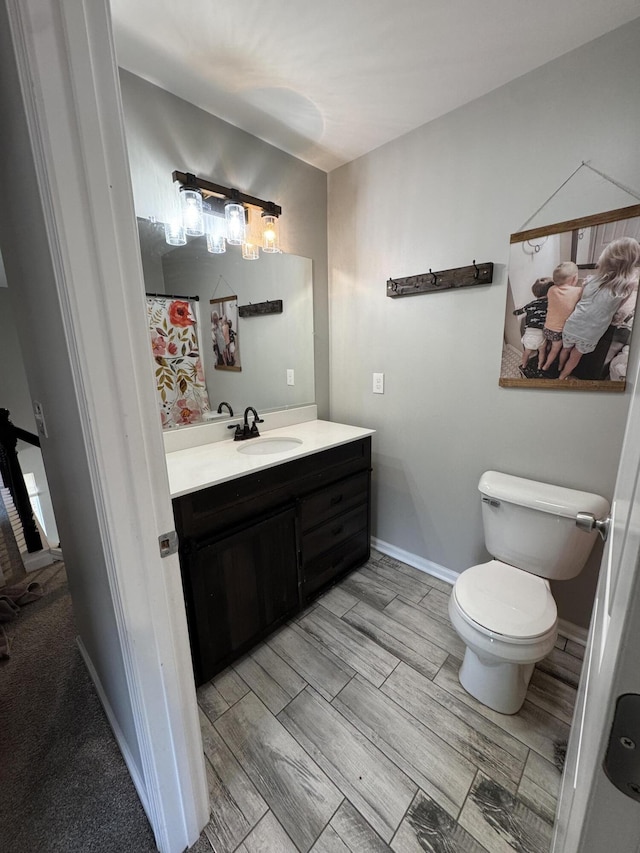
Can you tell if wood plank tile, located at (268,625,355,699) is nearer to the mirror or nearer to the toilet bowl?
the toilet bowl

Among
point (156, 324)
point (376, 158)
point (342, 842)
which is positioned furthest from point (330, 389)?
point (342, 842)

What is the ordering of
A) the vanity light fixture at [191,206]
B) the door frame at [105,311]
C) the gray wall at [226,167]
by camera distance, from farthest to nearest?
1. the vanity light fixture at [191,206]
2. the gray wall at [226,167]
3. the door frame at [105,311]

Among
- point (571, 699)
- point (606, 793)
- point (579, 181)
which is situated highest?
point (579, 181)

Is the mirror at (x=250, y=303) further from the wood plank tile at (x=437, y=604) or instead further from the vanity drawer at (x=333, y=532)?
the wood plank tile at (x=437, y=604)

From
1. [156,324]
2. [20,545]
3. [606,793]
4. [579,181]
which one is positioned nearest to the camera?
[606,793]

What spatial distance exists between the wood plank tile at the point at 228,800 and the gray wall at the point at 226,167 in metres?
1.79

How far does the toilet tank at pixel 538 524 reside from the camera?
1.41 m

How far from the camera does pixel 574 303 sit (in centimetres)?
142

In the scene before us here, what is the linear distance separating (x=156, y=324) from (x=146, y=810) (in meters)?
1.78

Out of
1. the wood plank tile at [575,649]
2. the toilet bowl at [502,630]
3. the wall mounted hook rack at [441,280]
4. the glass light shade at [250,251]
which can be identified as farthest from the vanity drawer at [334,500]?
the glass light shade at [250,251]

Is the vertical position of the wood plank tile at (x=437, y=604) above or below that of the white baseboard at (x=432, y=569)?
below

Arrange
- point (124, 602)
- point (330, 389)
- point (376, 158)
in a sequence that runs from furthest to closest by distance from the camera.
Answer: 1. point (330, 389)
2. point (376, 158)
3. point (124, 602)

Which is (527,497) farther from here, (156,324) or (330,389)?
(156,324)

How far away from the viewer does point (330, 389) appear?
2.43 m
